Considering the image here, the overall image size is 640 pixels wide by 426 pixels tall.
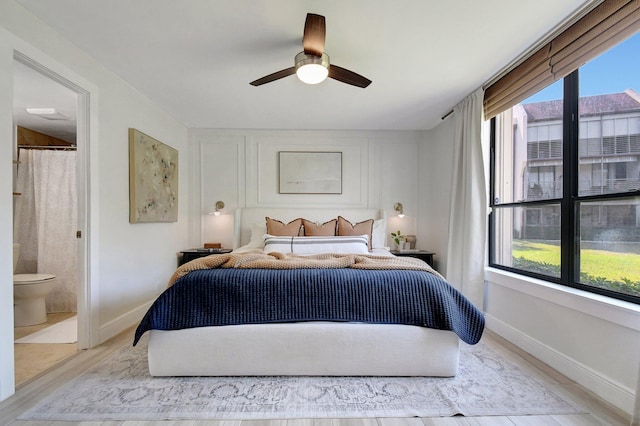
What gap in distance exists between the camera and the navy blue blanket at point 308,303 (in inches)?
77.7

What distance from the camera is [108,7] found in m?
1.86

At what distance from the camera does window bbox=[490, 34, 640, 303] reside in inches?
71.8

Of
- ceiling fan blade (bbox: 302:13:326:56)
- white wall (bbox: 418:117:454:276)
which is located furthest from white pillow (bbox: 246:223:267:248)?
ceiling fan blade (bbox: 302:13:326:56)

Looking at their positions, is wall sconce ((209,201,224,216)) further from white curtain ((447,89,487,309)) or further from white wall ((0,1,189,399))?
white curtain ((447,89,487,309))

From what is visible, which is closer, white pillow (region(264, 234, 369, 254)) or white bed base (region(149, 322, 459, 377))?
white bed base (region(149, 322, 459, 377))

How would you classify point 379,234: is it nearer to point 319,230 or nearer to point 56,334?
point 319,230

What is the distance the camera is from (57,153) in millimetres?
3488

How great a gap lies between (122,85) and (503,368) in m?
3.99

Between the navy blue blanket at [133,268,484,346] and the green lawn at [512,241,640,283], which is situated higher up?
the green lawn at [512,241,640,283]

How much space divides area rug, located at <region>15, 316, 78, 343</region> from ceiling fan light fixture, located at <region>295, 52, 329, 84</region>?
297 centimetres

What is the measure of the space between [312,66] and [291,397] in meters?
2.12

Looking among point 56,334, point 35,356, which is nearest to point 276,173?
point 56,334

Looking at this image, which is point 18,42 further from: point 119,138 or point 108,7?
point 119,138

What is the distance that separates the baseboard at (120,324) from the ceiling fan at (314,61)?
2.46 meters
